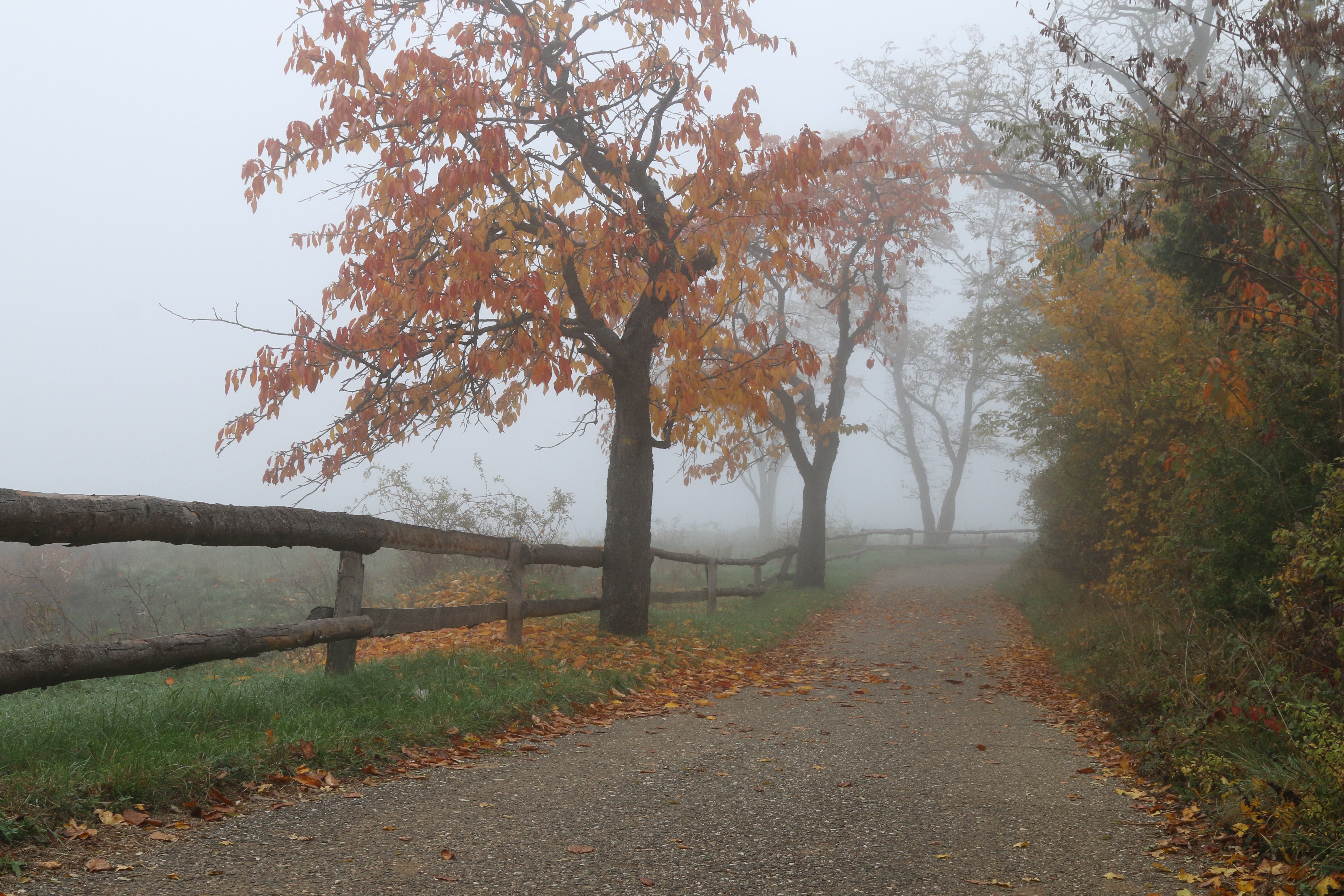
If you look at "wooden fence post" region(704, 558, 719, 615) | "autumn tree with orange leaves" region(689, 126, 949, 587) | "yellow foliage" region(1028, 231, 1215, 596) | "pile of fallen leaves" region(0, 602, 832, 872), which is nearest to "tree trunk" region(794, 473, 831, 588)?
"autumn tree with orange leaves" region(689, 126, 949, 587)

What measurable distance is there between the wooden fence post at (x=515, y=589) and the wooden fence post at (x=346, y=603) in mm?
2125

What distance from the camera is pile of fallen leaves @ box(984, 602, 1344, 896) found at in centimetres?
338

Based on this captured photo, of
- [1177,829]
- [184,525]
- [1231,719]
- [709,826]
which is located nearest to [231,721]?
[184,525]

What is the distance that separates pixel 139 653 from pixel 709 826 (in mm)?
2937

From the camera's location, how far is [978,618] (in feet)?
47.3

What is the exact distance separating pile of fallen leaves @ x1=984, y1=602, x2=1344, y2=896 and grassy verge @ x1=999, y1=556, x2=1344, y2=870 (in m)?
0.08

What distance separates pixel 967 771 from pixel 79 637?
1083 cm

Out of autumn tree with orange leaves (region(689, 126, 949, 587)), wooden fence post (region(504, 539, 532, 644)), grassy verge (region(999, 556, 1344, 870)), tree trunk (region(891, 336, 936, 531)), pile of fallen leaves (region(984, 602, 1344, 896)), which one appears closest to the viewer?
pile of fallen leaves (region(984, 602, 1344, 896))

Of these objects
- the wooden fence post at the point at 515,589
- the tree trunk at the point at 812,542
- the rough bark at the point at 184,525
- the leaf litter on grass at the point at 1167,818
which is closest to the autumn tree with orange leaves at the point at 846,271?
the tree trunk at the point at 812,542

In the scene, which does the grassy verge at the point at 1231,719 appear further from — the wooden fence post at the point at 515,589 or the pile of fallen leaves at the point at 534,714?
the wooden fence post at the point at 515,589

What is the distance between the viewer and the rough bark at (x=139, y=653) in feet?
12.7

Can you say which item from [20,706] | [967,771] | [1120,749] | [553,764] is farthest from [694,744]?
[20,706]

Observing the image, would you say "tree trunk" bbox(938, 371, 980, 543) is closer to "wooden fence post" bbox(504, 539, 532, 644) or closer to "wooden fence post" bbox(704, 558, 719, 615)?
"wooden fence post" bbox(704, 558, 719, 615)

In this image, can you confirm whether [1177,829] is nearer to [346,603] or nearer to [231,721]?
[231,721]
